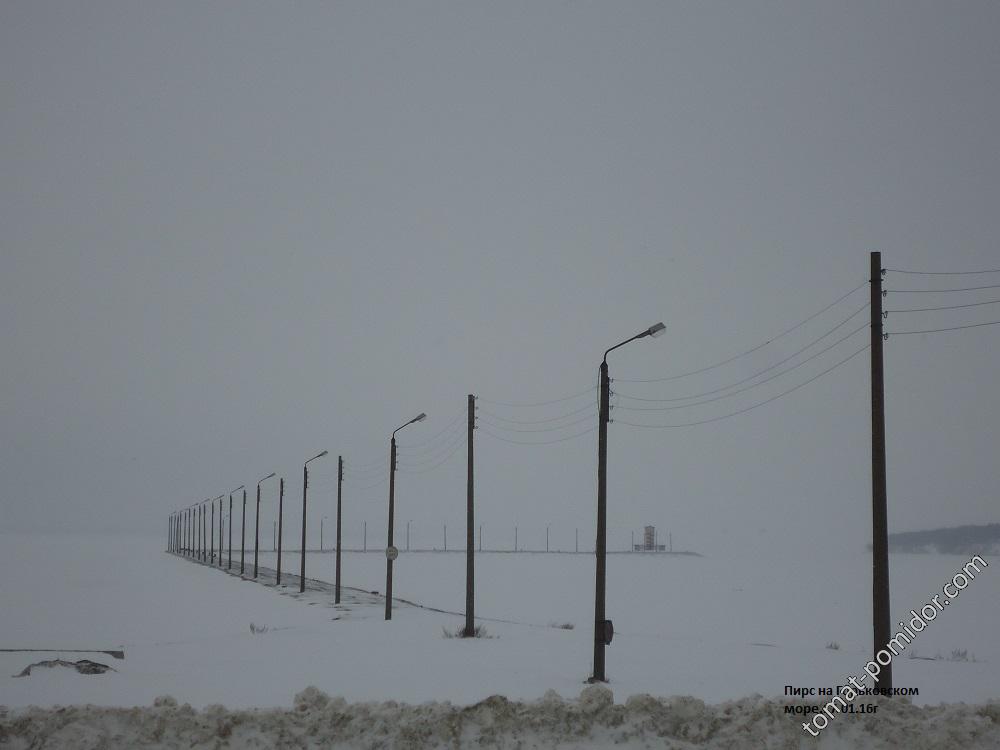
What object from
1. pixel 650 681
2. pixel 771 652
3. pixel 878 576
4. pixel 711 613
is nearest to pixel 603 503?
pixel 650 681

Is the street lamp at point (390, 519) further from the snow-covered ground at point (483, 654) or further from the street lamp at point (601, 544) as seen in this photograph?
the street lamp at point (601, 544)

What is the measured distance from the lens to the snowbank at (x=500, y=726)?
10961mm

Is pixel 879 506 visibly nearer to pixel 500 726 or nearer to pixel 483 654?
pixel 500 726

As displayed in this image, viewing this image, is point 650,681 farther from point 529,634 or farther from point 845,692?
point 529,634

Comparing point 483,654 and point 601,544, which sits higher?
point 601,544

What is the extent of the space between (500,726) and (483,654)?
50.0ft

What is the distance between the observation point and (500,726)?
11.4 m

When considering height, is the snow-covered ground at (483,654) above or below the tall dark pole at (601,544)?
below

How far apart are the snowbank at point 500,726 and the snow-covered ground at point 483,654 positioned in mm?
39

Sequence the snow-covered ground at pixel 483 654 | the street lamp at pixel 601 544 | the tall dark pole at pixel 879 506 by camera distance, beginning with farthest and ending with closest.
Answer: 1. the street lamp at pixel 601 544
2. the tall dark pole at pixel 879 506
3. the snow-covered ground at pixel 483 654

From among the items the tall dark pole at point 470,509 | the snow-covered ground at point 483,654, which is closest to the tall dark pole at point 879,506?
the snow-covered ground at point 483,654

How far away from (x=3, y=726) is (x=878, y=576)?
14280 mm

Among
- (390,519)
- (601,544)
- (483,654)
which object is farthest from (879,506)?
(390,519)

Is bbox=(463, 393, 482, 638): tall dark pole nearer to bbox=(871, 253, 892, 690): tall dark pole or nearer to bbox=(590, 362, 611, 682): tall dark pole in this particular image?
bbox=(590, 362, 611, 682): tall dark pole
